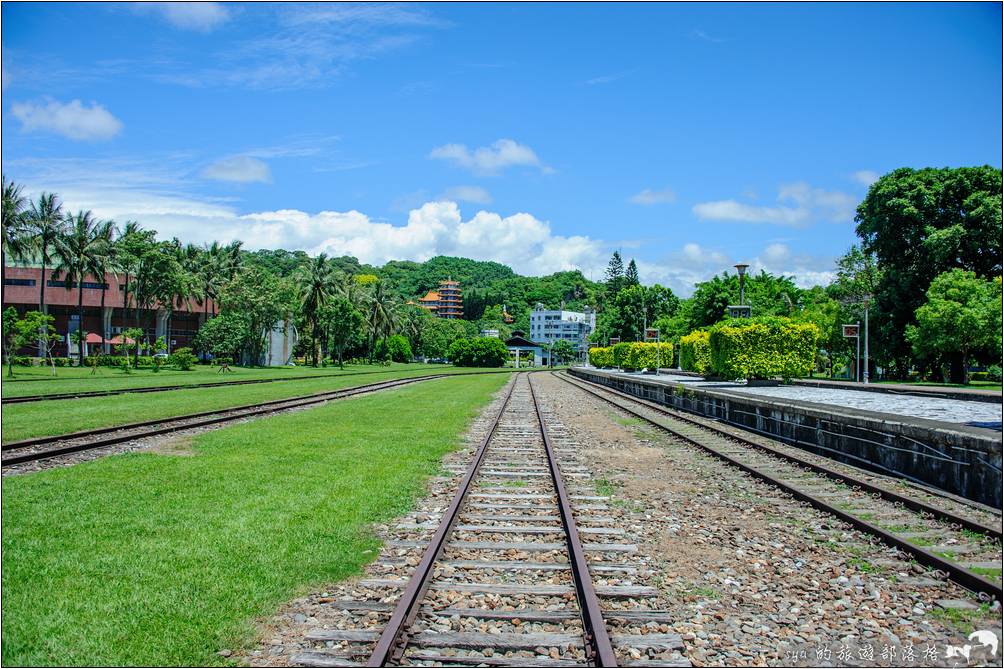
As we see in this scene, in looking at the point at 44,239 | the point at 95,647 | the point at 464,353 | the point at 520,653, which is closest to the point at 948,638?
the point at 520,653

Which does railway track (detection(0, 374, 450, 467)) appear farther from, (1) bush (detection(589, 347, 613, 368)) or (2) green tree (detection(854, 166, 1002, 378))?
(1) bush (detection(589, 347, 613, 368))

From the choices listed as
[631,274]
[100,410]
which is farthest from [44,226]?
[631,274]

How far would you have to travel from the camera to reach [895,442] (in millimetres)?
12414

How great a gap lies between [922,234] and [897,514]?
5125 centimetres

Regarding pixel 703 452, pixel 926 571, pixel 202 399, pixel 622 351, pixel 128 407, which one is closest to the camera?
pixel 926 571

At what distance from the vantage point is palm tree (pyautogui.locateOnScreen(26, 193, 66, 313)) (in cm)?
6012

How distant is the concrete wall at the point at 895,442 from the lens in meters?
9.98

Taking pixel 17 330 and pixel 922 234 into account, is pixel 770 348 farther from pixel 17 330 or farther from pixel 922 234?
pixel 17 330

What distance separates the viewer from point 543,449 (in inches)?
603

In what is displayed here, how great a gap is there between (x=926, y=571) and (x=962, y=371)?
50.0 metres

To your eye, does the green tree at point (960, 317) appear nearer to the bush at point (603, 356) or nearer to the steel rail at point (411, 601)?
the bush at point (603, 356)

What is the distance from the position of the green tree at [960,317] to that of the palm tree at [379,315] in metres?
76.0

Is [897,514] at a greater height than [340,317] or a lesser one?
lesser

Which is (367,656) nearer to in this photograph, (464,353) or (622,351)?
(622,351)
